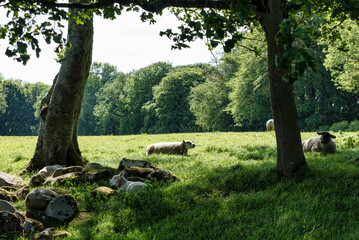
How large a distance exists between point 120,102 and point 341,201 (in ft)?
232

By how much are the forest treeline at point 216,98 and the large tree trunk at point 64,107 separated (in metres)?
18.6

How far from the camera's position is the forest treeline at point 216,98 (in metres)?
43.5

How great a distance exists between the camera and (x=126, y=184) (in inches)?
273

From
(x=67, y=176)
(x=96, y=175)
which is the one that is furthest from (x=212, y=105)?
(x=67, y=176)

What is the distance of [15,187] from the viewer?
24.8 feet

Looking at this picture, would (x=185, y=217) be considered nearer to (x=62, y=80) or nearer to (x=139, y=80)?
(x=62, y=80)

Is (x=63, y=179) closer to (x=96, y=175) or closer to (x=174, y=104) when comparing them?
(x=96, y=175)

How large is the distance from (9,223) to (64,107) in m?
6.07

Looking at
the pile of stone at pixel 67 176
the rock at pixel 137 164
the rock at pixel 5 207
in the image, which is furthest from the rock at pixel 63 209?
the rock at pixel 137 164

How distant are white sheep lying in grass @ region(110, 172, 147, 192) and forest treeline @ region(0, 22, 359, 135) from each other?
2156 cm

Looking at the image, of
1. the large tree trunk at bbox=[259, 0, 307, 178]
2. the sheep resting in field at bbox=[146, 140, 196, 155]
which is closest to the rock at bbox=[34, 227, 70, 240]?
the large tree trunk at bbox=[259, 0, 307, 178]

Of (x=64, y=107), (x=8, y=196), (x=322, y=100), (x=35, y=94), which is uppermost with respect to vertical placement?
(x=35, y=94)

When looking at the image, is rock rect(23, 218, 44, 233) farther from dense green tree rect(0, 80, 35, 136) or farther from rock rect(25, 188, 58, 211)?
dense green tree rect(0, 80, 35, 136)

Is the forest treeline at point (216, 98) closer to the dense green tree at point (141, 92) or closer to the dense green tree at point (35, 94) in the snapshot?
the dense green tree at point (141, 92)
